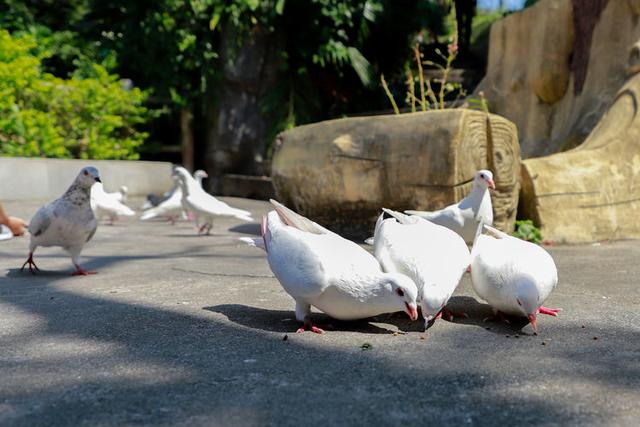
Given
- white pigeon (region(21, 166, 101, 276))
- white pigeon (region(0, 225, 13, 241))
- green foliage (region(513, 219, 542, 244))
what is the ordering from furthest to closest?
white pigeon (region(0, 225, 13, 241))
green foliage (region(513, 219, 542, 244))
white pigeon (region(21, 166, 101, 276))

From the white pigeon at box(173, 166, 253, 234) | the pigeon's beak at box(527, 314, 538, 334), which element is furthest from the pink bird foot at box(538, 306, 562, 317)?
the white pigeon at box(173, 166, 253, 234)

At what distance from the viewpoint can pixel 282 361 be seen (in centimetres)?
214

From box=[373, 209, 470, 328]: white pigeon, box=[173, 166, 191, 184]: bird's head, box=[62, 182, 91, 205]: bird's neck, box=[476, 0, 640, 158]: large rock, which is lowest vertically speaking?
box=[173, 166, 191, 184]: bird's head

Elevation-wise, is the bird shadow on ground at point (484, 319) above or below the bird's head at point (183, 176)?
below

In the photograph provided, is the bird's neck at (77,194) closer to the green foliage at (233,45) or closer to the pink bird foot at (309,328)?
the pink bird foot at (309,328)

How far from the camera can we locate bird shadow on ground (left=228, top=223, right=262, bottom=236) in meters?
6.58

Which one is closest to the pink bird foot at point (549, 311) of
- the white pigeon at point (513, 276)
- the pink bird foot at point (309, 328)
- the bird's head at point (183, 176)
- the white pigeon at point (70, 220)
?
the white pigeon at point (513, 276)

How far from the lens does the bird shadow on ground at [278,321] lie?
2.58 meters

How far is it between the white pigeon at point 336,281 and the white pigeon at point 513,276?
1.35 feet

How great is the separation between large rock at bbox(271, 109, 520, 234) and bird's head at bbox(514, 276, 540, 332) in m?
2.51

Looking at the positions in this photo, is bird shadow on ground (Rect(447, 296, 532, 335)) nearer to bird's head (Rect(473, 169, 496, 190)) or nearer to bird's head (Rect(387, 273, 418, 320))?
bird's head (Rect(387, 273, 418, 320))

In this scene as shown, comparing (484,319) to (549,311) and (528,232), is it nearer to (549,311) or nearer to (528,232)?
(549,311)

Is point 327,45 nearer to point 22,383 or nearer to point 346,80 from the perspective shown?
point 346,80

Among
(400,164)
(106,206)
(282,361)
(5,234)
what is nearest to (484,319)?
(282,361)
